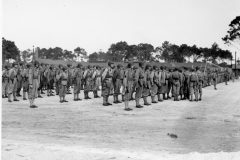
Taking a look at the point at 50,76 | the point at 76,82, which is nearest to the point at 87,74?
the point at 76,82

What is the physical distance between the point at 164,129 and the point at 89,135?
2222 mm

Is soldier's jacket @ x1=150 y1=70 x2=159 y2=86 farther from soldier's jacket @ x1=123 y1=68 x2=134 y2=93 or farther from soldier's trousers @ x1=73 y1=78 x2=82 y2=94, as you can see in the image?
soldier's trousers @ x1=73 y1=78 x2=82 y2=94

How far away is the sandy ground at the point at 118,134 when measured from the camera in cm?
547

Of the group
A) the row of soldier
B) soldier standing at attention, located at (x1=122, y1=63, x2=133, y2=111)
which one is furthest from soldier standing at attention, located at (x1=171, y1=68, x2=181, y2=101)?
soldier standing at attention, located at (x1=122, y1=63, x2=133, y2=111)

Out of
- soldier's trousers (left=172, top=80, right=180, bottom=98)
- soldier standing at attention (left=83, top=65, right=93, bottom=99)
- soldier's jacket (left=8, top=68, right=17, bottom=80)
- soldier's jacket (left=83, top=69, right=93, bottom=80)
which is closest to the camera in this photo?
soldier's jacket (left=8, top=68, right=17, bottom=80)

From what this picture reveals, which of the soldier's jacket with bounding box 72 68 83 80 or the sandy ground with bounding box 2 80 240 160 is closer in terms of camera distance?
the sandy ground with bounding box 2 80 240 160

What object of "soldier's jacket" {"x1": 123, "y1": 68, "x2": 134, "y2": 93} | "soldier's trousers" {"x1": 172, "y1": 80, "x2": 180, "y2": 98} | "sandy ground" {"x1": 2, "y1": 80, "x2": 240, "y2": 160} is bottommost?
"sandy ground" {"x1": 2, "y1": 80, "x2": 240, "y2": 160}

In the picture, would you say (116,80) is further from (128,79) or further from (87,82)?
(87,82)

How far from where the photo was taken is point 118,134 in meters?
7.21

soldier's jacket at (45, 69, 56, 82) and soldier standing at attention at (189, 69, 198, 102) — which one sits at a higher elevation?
soldier's jacket at (45, 69, 56, 82)

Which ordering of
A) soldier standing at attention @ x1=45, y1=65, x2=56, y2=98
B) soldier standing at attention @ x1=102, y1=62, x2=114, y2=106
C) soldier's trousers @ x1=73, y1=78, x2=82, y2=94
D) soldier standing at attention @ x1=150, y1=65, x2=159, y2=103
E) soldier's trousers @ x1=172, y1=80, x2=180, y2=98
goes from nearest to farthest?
1. soldier standing at attention @ x1=102, y1=62, x2=114, y2=106
2. soldier standing at attention @ x1=150, y1=65, x2=159, y2=103
3. soldier's trousers @ x1=73, y1=78, x2=82, y2=94
4. soldier's trousers @ x1=172, y1=80, x2=180, y2=98
5. soldier standing at attention @ x1=45, y1=65, x2=56, y2=98

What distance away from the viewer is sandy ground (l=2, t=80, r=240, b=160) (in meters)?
5.47

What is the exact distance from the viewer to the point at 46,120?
8977 mm

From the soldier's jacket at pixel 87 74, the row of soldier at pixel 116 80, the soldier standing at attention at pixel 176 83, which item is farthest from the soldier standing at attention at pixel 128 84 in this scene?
the soldier's jacket at pixel 87 74
